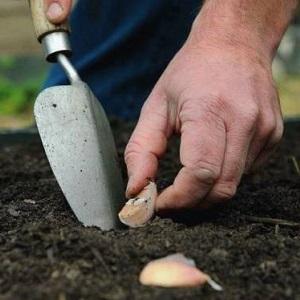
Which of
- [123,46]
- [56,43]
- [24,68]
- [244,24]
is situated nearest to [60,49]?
[56,43]

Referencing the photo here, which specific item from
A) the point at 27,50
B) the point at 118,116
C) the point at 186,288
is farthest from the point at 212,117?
the point at 27,50

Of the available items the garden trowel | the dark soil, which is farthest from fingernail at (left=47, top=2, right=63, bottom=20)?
the dark soil

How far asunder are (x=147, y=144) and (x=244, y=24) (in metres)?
0.34

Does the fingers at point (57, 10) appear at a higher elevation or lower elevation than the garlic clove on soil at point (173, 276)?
higher

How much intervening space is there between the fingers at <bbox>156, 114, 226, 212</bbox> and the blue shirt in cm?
125

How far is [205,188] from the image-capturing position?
1440mm

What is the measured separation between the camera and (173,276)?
1169 mm

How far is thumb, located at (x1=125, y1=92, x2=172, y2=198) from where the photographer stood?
4.85 ft

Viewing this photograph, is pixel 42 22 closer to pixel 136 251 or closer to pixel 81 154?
pixel 81 154

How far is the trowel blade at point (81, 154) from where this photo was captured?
1510 mm

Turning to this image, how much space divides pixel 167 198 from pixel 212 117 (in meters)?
0.17

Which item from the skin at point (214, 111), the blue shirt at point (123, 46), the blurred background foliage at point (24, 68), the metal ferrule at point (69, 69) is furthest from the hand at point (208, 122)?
the blurred background foliage at point (24, 68)

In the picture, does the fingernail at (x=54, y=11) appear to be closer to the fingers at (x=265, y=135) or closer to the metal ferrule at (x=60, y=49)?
the metal ferrule at (x=60, y=49)

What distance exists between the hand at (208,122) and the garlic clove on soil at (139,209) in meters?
0.02
